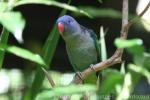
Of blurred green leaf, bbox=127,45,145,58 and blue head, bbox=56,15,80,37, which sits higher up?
blue head, bbox=56,15,80,37

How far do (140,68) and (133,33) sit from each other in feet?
5.76

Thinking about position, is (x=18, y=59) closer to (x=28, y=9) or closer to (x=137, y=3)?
(x=28, y=9)

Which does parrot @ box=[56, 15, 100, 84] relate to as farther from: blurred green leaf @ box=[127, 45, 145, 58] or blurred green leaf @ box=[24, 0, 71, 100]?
blurred green leaf @ box=[127, 45, 145, 58]

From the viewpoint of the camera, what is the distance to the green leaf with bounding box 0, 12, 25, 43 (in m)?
0.32

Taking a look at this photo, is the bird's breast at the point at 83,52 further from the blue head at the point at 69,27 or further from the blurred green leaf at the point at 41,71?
the blurred green leaf at the point at 41,71

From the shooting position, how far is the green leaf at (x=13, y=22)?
32cm

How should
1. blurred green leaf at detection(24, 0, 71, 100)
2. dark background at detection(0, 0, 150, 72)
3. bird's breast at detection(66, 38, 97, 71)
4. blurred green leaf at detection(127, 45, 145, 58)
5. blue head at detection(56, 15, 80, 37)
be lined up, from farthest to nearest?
dark background at detection(0, 0, 150, 72) → bird's breast at detection(66, 38, 97, 71) → blue head at detection(56, 15, 80, 37) → blurred green leaf at detection(24, 0, 71, 100) → blurred green leaf at detection(127, 45, 145, 58)

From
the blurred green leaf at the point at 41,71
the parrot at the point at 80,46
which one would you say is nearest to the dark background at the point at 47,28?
the parrot at the point at 80,46

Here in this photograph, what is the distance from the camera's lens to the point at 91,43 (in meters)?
1.33

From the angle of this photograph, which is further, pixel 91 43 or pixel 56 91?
pixel 91 43

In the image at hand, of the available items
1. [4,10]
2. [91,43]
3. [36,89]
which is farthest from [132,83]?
[91,43]

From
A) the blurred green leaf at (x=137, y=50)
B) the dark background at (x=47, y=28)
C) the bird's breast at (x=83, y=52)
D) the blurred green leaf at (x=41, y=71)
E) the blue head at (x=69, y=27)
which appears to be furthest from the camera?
the dark background at (x=47, y=28)

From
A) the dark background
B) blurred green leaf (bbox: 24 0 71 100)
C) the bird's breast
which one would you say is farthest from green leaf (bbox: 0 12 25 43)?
the dark background

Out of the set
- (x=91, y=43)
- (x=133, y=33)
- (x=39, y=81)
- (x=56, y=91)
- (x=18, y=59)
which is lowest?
(x=56, y=91)
